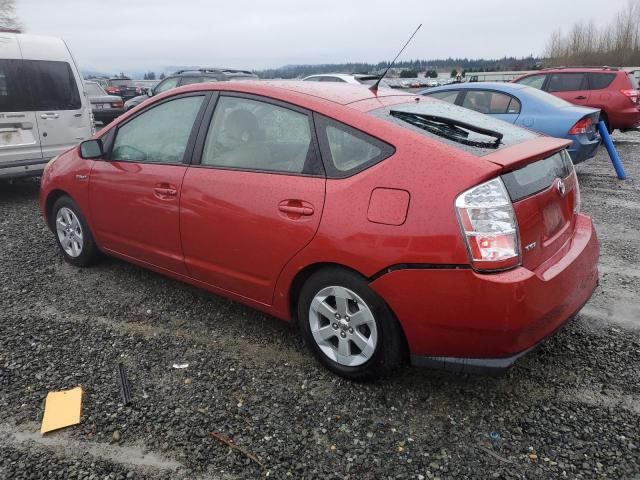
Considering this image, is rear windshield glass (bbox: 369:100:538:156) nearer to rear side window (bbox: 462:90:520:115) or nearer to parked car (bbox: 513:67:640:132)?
rear side window (bbox: 462:90:520:115)

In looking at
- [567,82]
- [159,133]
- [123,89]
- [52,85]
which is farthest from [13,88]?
[123,89]

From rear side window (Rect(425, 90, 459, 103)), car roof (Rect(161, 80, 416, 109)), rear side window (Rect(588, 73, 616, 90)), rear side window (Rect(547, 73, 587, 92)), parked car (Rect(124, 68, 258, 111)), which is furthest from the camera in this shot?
parked car (Rect(124, 68, 258, 111))

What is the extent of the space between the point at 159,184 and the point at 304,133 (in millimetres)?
1173

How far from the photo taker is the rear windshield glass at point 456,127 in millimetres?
2547

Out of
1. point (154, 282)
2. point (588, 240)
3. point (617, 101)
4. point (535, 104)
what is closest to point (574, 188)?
point (588, 240)

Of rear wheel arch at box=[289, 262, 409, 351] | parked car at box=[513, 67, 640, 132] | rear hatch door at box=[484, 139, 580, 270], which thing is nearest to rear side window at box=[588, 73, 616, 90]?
parked car at box=[513, 67, 640, 132]

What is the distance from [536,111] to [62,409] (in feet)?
23.4

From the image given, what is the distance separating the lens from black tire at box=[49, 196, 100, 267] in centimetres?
428

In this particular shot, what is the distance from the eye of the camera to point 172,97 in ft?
11.8

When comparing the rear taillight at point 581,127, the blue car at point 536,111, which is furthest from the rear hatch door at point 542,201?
the rear taillight at point 581,127

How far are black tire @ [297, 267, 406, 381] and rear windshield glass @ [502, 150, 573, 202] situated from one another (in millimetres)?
823

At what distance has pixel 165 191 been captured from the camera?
11.1 feet

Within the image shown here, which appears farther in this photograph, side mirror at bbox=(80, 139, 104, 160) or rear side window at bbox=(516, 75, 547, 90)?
rear side window at bbox=(516, 75, 547, 90)

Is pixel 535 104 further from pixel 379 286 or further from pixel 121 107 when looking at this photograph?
pixel 121 107
